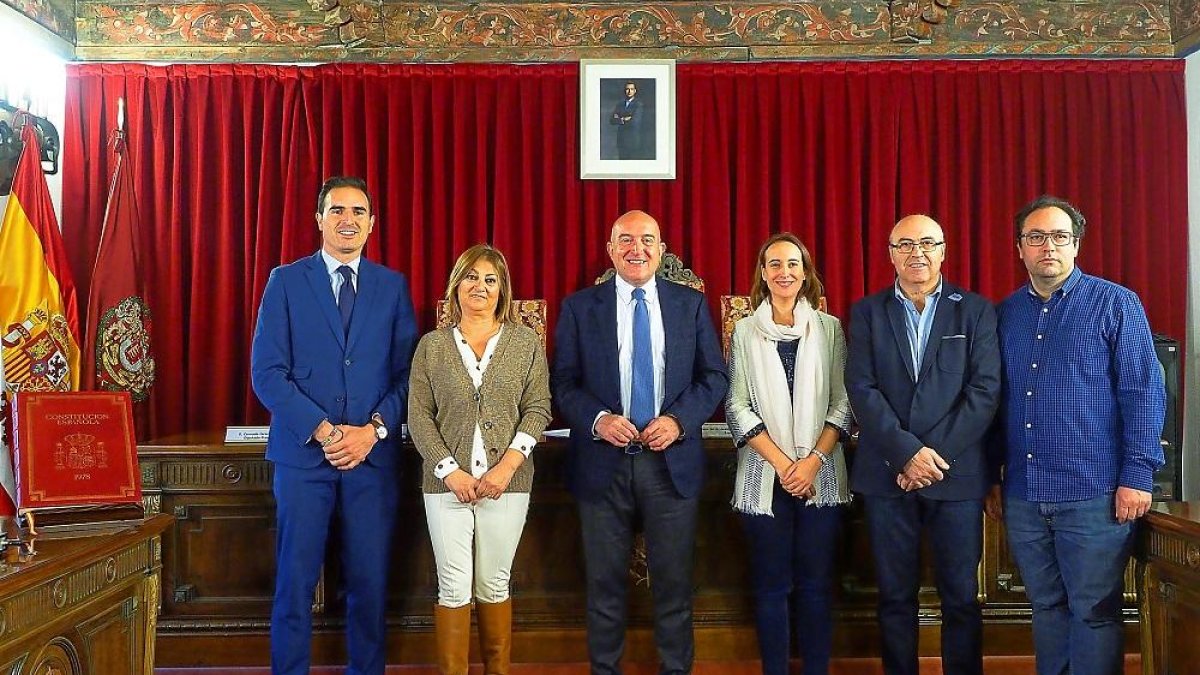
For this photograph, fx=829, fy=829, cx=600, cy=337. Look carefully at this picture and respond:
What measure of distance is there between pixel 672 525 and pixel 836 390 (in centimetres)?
68

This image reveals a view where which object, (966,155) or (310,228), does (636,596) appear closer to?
(310,228)

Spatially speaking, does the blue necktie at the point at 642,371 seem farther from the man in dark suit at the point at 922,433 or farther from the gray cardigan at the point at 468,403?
the man in dark suit at the point at 922,433

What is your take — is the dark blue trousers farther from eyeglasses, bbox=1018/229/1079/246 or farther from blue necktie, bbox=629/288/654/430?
eyeglasses, bbox=1018/229/1079/246

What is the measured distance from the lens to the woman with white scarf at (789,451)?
2.60 meters

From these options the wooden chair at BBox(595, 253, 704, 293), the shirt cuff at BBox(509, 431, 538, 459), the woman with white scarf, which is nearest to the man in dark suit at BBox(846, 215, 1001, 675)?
the woman with white scarf

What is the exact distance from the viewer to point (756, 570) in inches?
105

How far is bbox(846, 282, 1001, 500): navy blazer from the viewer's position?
7.91 ft

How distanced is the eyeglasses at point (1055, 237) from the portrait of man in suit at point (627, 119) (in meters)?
2.02

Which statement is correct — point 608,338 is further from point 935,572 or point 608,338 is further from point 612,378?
point 935,572

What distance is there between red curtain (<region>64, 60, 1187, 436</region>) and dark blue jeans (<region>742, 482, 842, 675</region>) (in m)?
1.65

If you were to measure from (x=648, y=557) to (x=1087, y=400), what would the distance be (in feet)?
4.41

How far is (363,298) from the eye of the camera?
2.71 m

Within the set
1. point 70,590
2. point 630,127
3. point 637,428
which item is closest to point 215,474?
point 70,590

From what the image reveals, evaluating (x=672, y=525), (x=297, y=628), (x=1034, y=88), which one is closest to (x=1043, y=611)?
(x=672, y=525)
